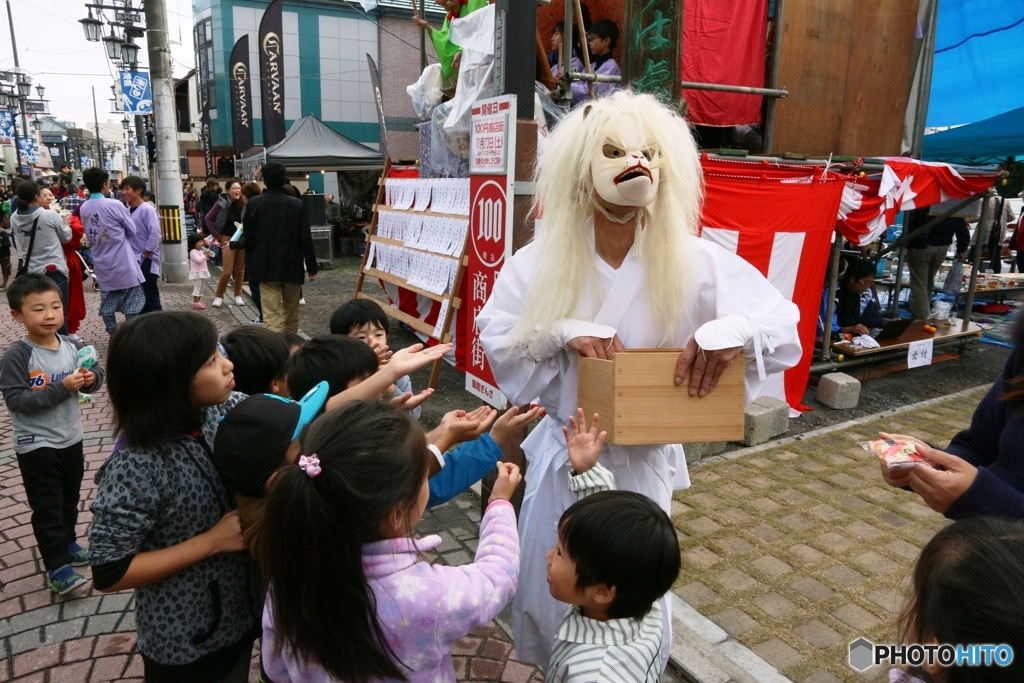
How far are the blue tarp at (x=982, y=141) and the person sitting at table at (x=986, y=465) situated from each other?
6872mm

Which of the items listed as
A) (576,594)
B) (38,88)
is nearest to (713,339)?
(576,594)

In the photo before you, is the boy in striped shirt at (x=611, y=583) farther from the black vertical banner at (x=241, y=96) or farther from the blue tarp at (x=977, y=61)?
the black vertical banner at (x=241, y=96)

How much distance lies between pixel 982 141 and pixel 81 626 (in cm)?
908

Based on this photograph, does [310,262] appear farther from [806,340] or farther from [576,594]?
[576,594]

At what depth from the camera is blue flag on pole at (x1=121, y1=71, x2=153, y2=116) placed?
11.9 m

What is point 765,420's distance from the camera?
5.21 m

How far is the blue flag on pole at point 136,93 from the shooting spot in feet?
39.0

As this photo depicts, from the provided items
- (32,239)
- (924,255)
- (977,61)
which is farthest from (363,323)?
(977,61)

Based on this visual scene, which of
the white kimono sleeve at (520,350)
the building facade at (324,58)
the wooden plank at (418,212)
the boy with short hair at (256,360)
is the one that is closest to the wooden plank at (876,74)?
the wooden plank at (418,212)

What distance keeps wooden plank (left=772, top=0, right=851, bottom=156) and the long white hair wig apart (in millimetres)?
3989

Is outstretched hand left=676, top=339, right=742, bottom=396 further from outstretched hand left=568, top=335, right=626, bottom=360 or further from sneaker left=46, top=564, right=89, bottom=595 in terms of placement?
sneaker left=46, top=564, right=89, bottom=595

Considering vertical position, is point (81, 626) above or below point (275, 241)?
below

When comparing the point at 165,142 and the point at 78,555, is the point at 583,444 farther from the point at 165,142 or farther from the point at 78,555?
the point at 165,142

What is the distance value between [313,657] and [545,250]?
4.36ft
